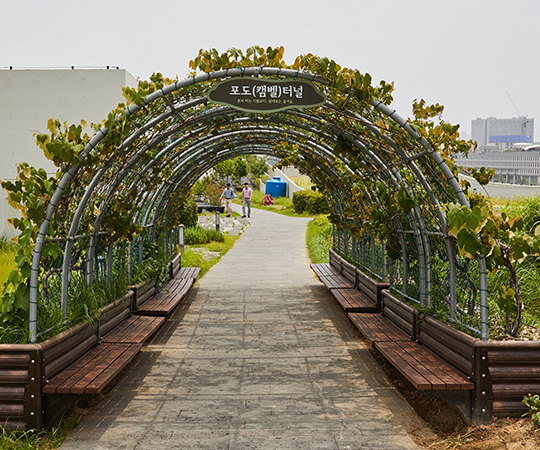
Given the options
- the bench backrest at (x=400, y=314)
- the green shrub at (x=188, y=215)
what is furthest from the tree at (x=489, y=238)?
the green shrub at (x=188, y=215)

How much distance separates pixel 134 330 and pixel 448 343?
332 cm

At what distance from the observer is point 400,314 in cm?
584

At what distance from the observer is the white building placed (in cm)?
1434

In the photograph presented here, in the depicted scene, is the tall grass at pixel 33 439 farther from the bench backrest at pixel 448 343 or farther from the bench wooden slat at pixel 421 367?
the bench backrest at pixel 448 343

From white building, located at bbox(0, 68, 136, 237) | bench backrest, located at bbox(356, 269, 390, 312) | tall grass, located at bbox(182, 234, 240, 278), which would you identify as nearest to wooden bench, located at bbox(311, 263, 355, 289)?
bench backrest, located at bbox(356, 269, 390, 312)

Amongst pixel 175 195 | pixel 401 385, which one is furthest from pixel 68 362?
pixel 175 195

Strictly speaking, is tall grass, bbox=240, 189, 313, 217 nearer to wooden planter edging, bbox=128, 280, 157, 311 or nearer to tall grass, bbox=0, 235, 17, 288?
tall grass, bbox=0, 235, 17, 288

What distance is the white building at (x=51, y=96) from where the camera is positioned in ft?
47.1

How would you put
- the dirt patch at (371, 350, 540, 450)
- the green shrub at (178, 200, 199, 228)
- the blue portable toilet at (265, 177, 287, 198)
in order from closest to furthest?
the dirt patch at (371, 350, 540, 450), the green shrub at (178, 200, 199, 228), the blue portable toilet at (265, 177, 287, 198)

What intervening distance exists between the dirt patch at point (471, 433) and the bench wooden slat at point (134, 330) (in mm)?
2826

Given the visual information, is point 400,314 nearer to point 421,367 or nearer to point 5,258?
point 421,367

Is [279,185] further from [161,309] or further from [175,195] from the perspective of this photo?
[161,309]

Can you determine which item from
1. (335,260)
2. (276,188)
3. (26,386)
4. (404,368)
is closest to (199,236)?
(335,260)

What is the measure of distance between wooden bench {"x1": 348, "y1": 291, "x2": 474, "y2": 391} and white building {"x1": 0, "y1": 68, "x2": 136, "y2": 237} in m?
10.7
